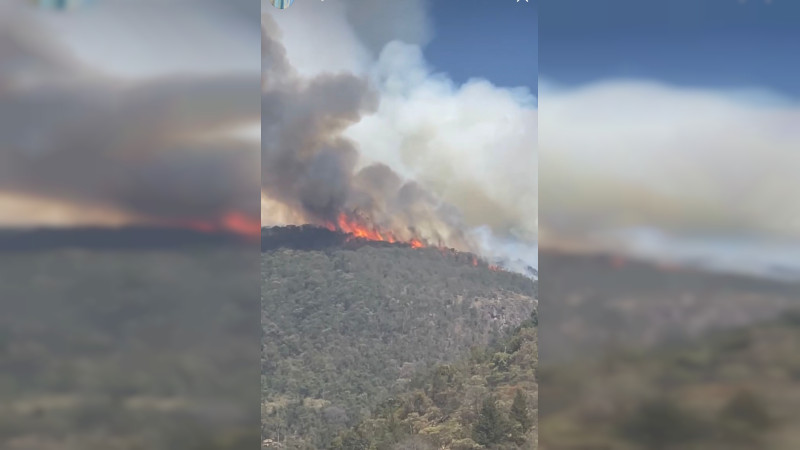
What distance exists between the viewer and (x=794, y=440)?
4.06 meters

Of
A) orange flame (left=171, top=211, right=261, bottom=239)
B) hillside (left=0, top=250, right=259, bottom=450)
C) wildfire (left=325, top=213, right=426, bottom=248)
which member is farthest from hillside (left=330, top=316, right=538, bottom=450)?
orange flame (left=171, top=211, right=261, bottom=239)

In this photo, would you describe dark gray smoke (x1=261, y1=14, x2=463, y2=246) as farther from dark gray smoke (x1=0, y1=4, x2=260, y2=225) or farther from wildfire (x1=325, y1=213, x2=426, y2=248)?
dark gray smoke (x1=0, y1=4, x2=260, y2=225)

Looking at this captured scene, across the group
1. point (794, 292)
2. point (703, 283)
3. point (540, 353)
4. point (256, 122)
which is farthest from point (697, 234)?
point (256, 122)

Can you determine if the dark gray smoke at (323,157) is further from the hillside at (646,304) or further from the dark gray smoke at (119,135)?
the hillside at (646,304)

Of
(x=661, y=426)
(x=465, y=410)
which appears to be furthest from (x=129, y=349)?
(x=661, y=426)

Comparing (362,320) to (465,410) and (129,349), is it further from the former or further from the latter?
(129,349)

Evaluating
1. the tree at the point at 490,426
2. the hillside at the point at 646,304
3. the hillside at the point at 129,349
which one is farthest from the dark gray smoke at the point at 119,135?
the tree at the point at 490,426

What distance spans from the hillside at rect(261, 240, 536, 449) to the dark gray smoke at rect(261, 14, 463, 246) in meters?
0.26

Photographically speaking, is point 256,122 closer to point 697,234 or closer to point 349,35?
point 349,35

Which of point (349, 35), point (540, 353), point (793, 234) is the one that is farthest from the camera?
point (349, 35)

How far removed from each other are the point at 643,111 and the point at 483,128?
1.13 meters

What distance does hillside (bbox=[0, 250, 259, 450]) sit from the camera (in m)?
3.65

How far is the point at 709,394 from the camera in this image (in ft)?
13.4

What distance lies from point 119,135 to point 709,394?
3.18m
